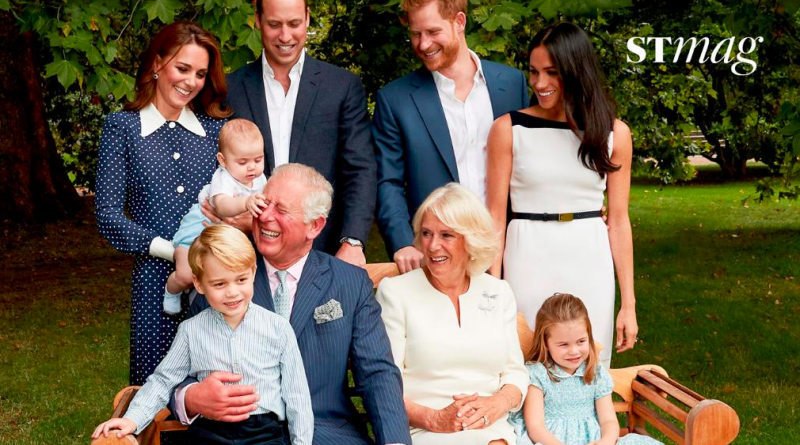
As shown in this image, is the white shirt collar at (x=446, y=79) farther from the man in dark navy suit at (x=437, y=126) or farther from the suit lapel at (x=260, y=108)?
the suit lapel at (x=260, y=108)

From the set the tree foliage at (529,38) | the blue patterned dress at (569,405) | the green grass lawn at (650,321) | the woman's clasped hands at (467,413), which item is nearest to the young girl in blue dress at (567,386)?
the blue patterned dress at (569,405)

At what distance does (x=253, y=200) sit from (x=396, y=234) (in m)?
0.89

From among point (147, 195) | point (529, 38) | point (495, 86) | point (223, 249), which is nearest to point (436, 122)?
point (495, 86)

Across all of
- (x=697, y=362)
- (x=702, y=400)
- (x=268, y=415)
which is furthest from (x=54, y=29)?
(x=697, y=362)

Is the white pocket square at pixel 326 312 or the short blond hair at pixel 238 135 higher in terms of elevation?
the short blond hair at pixel 238 135

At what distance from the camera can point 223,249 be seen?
2.94 m

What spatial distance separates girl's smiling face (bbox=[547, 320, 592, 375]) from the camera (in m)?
3.57

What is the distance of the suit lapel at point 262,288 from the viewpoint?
10.6 feet

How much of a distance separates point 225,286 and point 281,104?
1.19 metres

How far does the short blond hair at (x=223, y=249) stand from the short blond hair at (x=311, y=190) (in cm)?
26

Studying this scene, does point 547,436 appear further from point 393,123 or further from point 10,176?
point 10,176

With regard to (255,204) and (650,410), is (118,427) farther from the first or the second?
(650,410)

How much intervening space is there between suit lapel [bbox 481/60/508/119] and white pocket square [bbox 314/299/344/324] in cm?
126

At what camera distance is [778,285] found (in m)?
11.1
